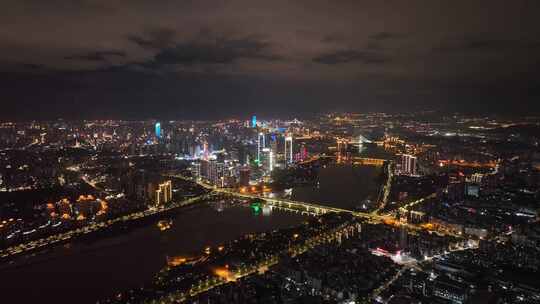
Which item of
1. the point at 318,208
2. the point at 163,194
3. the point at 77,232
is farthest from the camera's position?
the point at 163,194

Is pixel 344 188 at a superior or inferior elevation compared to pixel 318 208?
superior

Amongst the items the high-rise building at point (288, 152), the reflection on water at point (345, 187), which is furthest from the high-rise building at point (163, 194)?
the high-rise building at point (288, 152)

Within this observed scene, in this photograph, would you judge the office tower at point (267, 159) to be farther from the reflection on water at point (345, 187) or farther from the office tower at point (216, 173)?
the office tower at point (216, 173)

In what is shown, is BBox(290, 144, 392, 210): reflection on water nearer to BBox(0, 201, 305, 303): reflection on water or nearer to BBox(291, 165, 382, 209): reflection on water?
BBox(291, 165, 382, 209): reflection on water

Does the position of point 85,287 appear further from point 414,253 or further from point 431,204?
point 431,204

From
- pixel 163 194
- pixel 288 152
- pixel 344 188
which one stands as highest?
pixel 288 152

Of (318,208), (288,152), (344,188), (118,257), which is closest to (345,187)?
(344,188)

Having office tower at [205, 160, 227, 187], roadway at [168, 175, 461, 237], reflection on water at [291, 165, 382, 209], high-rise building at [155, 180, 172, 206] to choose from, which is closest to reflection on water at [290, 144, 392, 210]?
reflection on water at [291, 165, 382, 209]

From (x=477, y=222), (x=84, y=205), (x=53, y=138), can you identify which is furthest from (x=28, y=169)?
(x=477, y=222)

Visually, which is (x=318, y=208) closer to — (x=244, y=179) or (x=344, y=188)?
(x=344, y=188)
